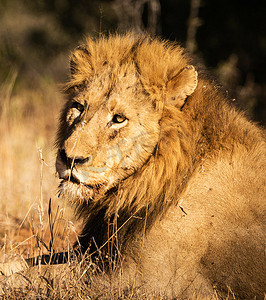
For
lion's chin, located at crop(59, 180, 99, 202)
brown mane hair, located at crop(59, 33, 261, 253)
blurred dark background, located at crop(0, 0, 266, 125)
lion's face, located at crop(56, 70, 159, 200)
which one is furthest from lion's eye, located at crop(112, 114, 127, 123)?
blurred dark background, located at crop(0, 0, 266, 125)

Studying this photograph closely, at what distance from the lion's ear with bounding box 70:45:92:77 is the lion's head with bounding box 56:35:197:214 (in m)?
0.14

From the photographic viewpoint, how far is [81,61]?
382cm

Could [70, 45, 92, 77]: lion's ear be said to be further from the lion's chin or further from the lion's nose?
the lion's chin

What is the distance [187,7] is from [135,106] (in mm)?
8076

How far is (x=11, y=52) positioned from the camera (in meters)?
11.9

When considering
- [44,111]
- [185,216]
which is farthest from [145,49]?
[44,111]

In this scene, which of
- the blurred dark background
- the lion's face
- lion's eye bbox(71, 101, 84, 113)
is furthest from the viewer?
the blurred dark background

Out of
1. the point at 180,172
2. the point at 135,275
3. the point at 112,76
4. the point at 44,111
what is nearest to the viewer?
the point at 135,275

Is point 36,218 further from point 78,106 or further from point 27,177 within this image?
point 78,106

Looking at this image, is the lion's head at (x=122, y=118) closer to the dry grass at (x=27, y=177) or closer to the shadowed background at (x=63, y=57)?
the dry grass at (x=27, y=177)

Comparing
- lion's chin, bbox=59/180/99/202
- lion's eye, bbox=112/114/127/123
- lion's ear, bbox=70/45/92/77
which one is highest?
lion's ear, bbox=70/45/92/77

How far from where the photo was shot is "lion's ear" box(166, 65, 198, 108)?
10.8 feet

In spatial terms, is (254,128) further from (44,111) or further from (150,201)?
(44,111)

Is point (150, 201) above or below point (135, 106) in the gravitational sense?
below
